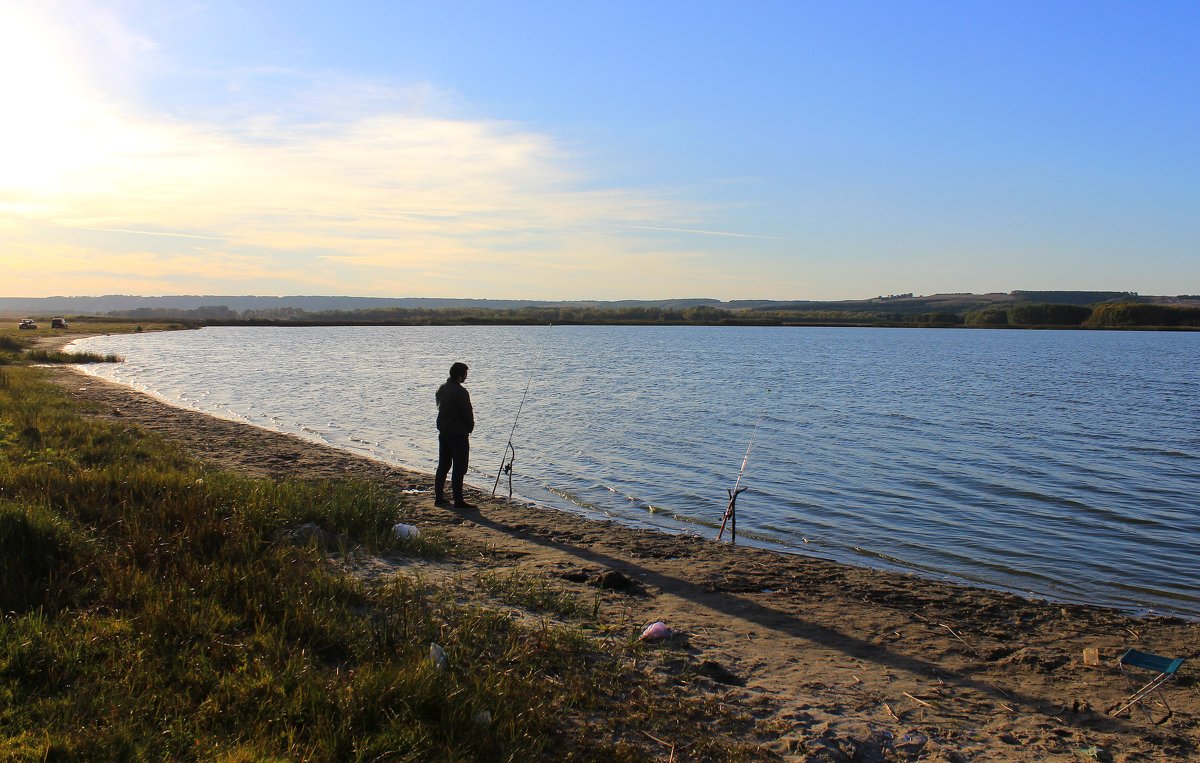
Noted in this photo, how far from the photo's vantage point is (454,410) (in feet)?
38.2

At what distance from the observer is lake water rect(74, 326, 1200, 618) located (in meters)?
11.7

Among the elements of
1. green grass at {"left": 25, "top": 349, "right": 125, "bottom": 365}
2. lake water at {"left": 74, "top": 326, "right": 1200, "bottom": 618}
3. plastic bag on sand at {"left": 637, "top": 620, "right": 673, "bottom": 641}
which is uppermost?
green grass at {"left": 25, "top": 349, "right": 125, "bottom": 365}

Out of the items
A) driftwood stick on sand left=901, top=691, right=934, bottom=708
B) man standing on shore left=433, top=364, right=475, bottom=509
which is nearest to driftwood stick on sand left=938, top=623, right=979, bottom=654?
driftwood stick on sand left=901, top=691, right=934, bottom=708

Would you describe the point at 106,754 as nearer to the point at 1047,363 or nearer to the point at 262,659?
the point at 262,659

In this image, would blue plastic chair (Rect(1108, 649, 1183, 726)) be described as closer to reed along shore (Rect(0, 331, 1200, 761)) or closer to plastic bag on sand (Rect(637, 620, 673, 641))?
reed along shore (Rect(0, 331, 1200, 761))

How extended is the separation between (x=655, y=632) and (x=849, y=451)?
1409cm

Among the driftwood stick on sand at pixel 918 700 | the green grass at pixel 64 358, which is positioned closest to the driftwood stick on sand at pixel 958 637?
the driftwood stick on sand at pixel 918 700

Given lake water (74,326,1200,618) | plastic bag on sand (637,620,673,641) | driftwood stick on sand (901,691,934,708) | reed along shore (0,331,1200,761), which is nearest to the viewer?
reed along shore (0,331,1200,761)

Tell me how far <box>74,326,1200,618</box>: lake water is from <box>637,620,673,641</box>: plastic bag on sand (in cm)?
489

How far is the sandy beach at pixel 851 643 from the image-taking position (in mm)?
5418

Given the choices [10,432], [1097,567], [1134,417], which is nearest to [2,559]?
[10,432]

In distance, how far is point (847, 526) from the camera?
12.9 metres

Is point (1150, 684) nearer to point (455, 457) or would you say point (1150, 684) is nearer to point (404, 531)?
point (404, 531)

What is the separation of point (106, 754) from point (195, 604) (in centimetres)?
173
